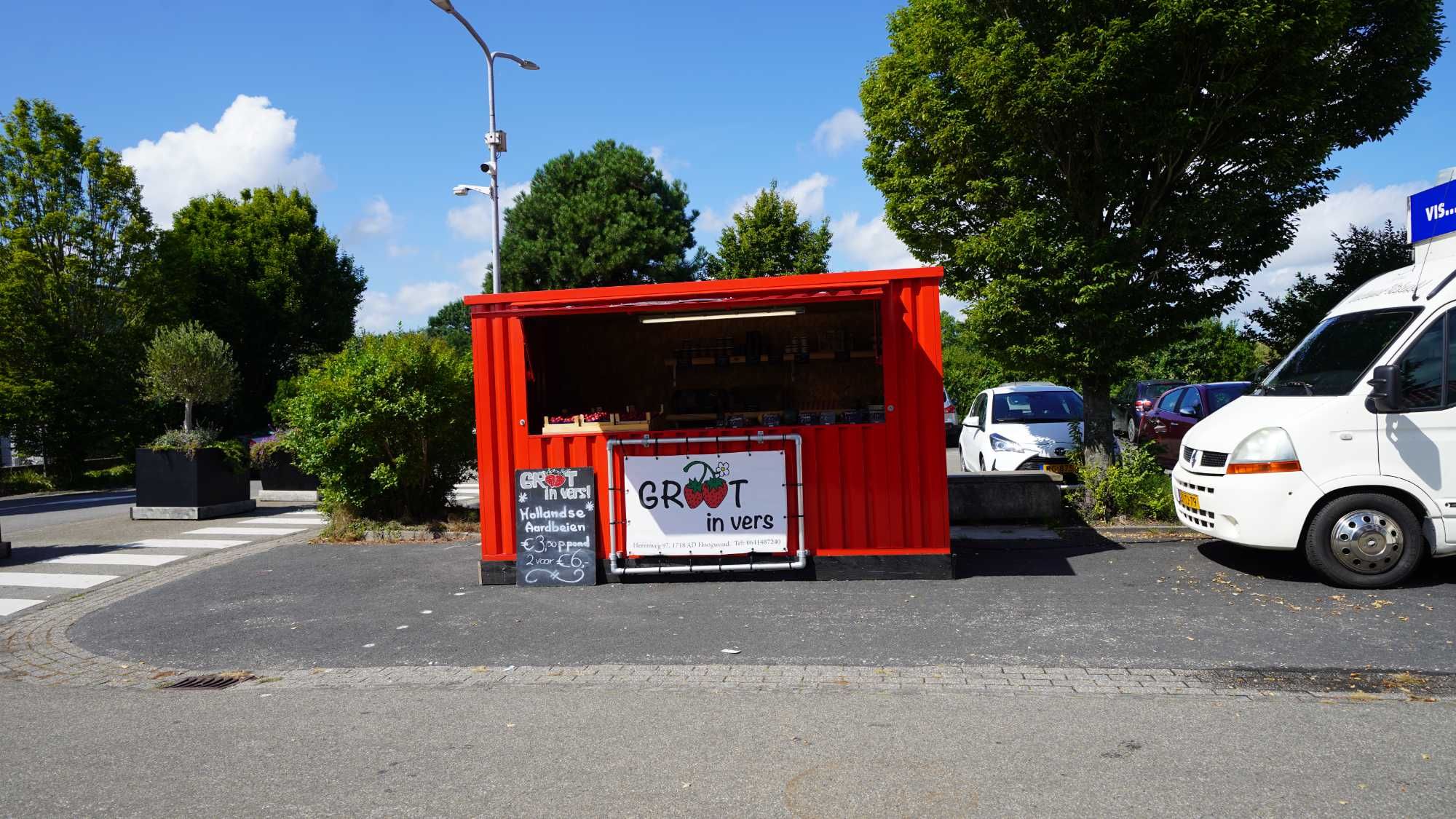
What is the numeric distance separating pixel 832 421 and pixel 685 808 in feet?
18.5

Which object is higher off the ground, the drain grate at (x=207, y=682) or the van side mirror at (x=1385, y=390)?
the van side mirror at (x=1385, y=390)

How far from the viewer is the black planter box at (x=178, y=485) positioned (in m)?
14.6

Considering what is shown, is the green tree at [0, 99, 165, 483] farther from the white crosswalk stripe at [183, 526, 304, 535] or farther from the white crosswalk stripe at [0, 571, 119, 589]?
the white crosswalk stripe at [0, 571, 119, 589]

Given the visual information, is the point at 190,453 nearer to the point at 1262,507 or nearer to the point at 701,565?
the point at 701,565

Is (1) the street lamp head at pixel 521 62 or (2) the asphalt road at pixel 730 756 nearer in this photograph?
(2) the asphalt road at pixel 730 756

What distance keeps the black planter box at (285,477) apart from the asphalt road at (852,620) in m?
7.77

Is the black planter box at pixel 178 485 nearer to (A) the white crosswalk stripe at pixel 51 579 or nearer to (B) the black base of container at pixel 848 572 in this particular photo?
(A) the white crosswalk stripe at pixel 51 579

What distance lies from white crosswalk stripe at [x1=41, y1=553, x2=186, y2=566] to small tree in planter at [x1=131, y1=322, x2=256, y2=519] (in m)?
3.24

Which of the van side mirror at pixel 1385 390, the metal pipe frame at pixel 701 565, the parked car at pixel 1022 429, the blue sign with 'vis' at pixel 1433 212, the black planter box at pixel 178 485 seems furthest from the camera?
the black planter box at pixel 178 485

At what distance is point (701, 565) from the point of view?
8672 millimetres

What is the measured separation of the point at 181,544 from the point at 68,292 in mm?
19599

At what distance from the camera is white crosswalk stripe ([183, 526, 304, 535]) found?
1306 cm

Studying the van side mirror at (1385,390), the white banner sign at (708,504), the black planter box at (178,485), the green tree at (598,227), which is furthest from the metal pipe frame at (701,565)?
the green tree at (598,227)

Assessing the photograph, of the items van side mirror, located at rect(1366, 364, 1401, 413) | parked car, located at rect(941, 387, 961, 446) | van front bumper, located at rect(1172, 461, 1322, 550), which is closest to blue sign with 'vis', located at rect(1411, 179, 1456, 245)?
van side mirror, located at rect(1366, 364, 1401, 413)
